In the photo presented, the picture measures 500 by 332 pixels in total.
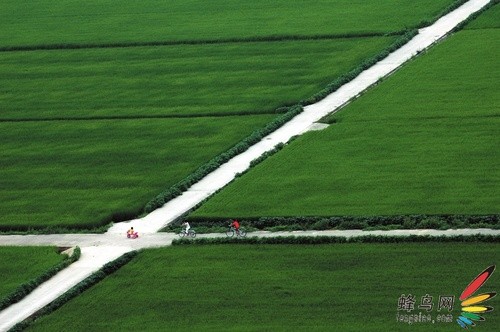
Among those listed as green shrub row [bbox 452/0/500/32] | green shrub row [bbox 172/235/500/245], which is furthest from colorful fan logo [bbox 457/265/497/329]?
green shrub row [bbox 452/0/500/32]

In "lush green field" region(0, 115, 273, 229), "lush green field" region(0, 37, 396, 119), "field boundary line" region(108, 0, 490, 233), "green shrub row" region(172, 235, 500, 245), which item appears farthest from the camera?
"lush green field" region(0, 37, 396, 119)

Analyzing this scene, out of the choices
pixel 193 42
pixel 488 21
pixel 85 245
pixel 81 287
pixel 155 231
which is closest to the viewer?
pixel 81 287

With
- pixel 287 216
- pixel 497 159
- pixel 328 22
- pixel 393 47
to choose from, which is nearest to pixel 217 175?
pixel 287 216

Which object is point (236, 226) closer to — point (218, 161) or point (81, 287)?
point (81, 287)

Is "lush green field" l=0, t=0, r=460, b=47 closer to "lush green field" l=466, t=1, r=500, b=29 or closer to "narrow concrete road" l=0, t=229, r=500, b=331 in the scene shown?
"lush green field" l=466, t=1, r=500, b=29

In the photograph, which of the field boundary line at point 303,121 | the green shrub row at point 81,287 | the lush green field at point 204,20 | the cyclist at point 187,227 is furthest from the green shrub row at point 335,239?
the lush green field at point 204,20

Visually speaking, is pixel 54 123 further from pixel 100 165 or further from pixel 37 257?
pixel 37 257

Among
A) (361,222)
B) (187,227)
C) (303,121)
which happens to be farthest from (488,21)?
(187,227)
